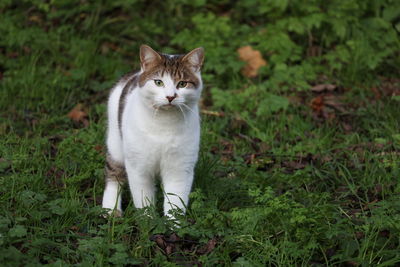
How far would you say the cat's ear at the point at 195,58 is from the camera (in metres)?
3.52

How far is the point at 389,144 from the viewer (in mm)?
4504

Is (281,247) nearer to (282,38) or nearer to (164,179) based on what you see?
(164,179)

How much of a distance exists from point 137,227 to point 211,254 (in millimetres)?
465

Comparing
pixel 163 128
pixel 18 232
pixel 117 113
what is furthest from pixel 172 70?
pixel 18 232

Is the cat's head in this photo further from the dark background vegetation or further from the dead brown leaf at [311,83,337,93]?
the dead brown leaf at [311,83,337,93]

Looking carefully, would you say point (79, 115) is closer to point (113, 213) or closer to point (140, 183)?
point (140, 183)

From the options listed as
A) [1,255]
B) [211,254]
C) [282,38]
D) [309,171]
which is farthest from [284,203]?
[282,38]

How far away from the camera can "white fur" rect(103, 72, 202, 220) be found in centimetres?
337

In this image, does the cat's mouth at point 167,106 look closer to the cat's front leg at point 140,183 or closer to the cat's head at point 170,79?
the cat's head at point 170,79

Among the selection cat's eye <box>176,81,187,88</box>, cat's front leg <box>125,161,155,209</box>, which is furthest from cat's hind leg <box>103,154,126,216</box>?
cat's eye <box>176,81,187,88</box>

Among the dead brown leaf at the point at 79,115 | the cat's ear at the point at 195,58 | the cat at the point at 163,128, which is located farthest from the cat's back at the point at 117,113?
the dead brown leaf at the point at 79,115

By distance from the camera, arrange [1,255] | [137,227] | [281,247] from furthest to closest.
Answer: [137,227] < [281,247] < [1,255]

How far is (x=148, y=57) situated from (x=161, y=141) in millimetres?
518

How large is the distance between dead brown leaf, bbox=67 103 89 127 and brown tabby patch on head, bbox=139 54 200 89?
5.61 ft
